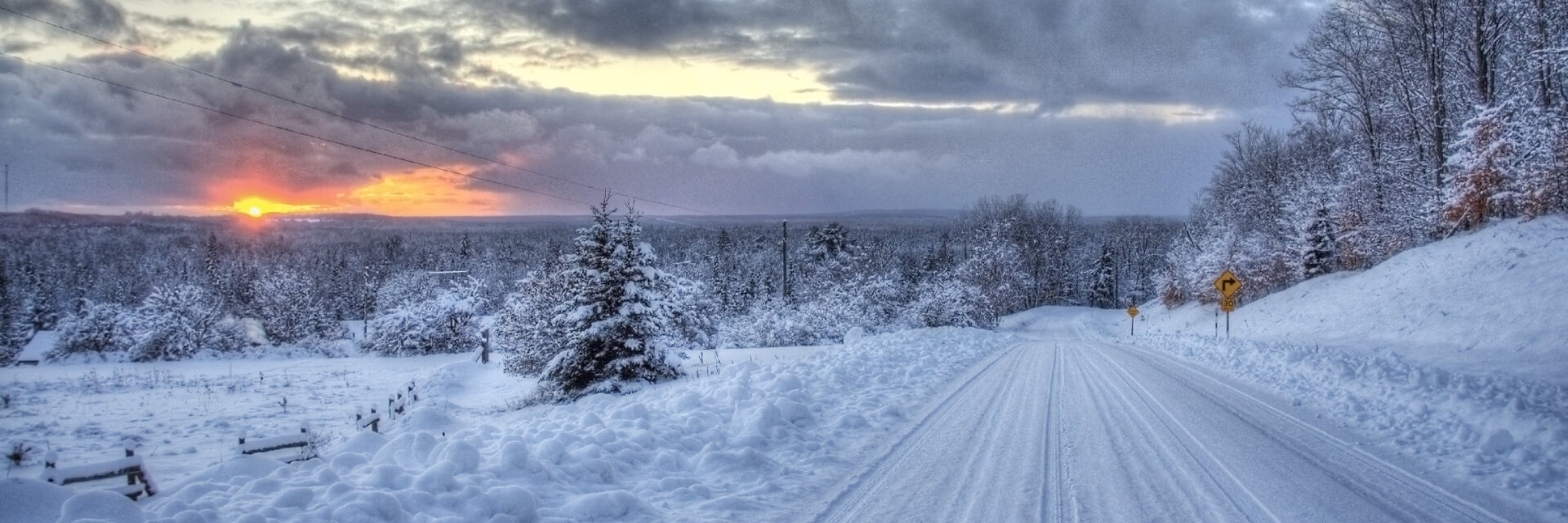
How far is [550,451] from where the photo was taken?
679 cm

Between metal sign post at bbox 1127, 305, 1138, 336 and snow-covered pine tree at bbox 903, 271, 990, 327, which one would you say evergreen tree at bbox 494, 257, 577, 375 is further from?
metal sign post at bbox 1127, 305, 1138, 336

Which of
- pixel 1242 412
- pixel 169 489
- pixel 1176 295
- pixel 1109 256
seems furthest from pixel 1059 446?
pixel 1109 256

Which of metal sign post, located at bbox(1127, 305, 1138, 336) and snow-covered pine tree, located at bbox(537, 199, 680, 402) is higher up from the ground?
snow-covered pine tree, located at bbox(537, 199, 680, 402)

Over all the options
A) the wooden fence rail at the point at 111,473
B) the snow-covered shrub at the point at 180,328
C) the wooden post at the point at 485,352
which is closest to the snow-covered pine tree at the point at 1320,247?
the wooden fence rail at the point at 111,473

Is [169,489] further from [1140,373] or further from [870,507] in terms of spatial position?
[1140,373]

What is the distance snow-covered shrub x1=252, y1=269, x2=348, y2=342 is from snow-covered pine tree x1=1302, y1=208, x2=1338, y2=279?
5984 centimetres

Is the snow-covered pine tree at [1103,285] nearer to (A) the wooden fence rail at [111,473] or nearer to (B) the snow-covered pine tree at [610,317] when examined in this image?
(B) the snow-covered pine tree at [610,317]

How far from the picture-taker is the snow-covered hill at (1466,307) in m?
A: 13.2

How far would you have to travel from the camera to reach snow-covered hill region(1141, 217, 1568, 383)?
1318 cm

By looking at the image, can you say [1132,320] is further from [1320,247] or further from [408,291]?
[408,291]

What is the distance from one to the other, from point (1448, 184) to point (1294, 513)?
23.6 m

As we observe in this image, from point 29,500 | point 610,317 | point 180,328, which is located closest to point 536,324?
point 610,317

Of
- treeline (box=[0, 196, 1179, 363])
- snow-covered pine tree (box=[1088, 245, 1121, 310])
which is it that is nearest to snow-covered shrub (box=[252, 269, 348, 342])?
treeline (box=[0, 196, 1179, 363])

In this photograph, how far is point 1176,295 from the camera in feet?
168
